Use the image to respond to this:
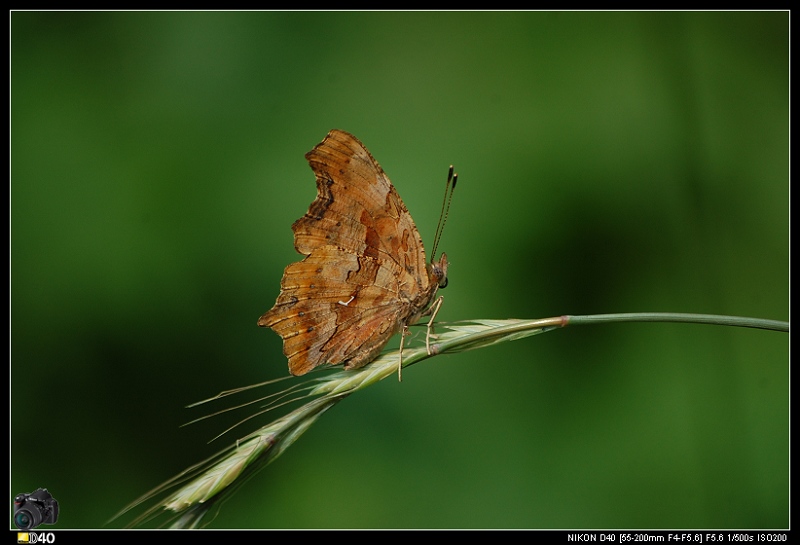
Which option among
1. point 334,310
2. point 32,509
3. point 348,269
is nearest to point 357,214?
point 348,269

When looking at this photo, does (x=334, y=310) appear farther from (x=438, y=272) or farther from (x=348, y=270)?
(x=438, y=272)

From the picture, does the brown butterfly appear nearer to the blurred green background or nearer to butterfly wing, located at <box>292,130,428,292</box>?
butterfly wing, located at <box>292,130,428,292</box>

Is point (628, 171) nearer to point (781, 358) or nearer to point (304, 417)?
point (781, 358)

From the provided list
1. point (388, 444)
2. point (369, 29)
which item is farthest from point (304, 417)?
point (369, 29)

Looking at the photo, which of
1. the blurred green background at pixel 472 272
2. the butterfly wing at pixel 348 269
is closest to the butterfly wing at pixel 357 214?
the butterfly wing at pixel 348 269

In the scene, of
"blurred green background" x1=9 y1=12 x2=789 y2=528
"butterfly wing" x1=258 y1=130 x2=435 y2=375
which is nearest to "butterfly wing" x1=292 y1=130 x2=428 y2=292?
"butterfly wing" x1=258 y1=130 x2=435 y2=375

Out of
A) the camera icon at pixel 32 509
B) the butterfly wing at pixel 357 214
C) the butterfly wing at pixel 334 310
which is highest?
the butterfly wing at pixel 357 214

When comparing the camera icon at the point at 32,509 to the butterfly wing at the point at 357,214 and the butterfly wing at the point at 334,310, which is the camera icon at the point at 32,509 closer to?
the butterfly wing at the point at 334,310
